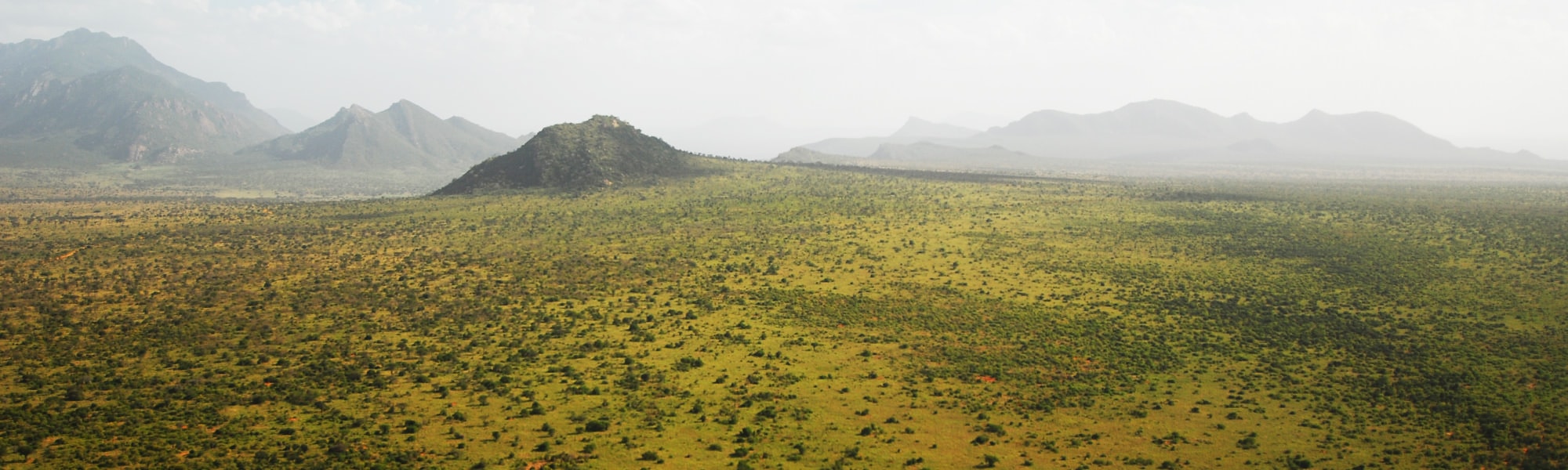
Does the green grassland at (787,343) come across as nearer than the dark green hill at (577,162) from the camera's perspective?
Yes

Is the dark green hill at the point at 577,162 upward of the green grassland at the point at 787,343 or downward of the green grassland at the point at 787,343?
upward

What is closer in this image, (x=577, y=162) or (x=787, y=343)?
(x=787, y=343)

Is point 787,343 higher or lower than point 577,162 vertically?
lower

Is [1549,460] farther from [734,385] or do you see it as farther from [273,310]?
[273,310]

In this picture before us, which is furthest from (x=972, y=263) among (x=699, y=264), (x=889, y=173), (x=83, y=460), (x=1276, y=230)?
(x=889, y=173)

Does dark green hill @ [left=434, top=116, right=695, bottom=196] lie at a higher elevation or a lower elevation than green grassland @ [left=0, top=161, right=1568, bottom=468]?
higher
